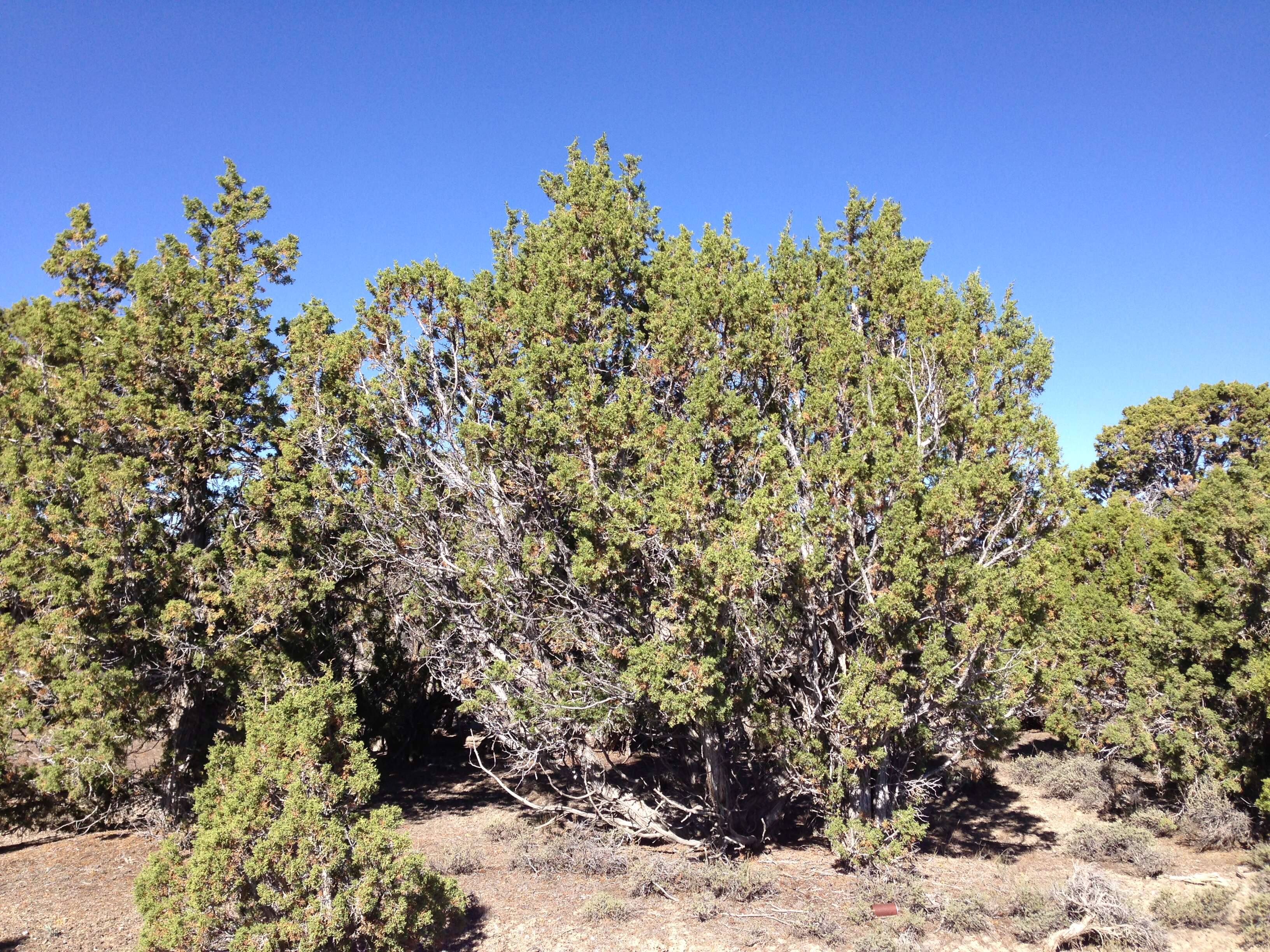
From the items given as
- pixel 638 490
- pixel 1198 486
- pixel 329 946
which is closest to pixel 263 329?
pixel 638 490

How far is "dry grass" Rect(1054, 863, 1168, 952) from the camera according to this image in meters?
6.16

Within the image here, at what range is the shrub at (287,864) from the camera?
15.6 feet

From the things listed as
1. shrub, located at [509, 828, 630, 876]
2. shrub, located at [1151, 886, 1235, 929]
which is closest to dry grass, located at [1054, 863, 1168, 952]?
shrub, located at [1151, 886, 1235, 929]

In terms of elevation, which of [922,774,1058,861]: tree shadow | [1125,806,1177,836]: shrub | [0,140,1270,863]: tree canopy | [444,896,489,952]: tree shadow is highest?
[0,140,1270,863]: tree canopy

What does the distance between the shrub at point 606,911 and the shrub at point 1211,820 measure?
25.3ft

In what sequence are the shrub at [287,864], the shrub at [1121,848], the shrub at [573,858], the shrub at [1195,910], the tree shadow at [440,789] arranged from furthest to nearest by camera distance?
the tree shadow at [440,789], the shrub at [1121,848], the shrub at [573,858], the shrub at [1195,910], the shrub at [287,864]

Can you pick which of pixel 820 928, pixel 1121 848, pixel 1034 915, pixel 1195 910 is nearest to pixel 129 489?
pixel 820 928

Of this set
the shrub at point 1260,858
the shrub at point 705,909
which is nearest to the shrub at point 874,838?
the shrub at point 705,909

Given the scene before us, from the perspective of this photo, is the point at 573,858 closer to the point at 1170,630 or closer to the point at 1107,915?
the point at 1107,915

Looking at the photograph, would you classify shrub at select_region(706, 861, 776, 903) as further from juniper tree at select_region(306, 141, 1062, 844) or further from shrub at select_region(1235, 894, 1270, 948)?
shrub at select_region(1235, 894, 1270, 948)

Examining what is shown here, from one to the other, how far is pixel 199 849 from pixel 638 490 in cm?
456

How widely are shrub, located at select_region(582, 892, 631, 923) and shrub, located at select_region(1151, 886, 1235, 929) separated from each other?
516cm

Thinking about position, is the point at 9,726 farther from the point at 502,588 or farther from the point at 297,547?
the point at 502,588

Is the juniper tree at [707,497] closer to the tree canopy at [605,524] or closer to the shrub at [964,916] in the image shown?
the tree canopy at [605,524]
